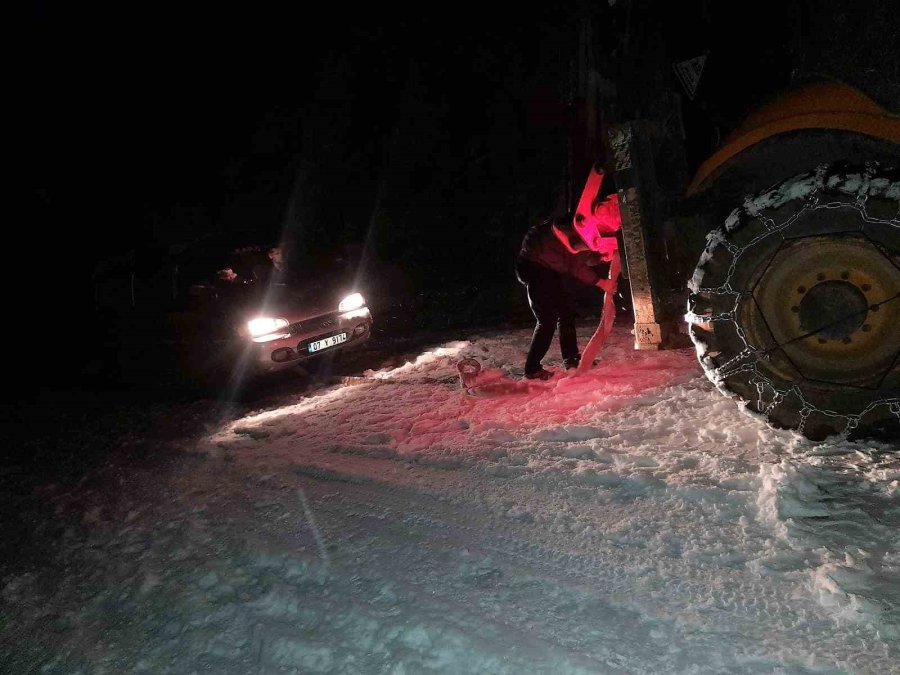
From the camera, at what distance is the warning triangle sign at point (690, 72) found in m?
2.99

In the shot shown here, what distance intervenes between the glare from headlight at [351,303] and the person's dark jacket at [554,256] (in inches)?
112

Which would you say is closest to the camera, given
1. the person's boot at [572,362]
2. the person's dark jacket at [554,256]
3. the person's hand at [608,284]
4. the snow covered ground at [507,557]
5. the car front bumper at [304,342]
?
the snow covered ground at [507,557]

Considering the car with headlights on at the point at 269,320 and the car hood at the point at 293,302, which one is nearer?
the car with headlights on at the point at 269,320

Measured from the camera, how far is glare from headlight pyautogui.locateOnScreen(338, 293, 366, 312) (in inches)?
269

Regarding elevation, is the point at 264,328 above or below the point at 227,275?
below

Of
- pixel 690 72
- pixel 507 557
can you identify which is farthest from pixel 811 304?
pixel 507 557

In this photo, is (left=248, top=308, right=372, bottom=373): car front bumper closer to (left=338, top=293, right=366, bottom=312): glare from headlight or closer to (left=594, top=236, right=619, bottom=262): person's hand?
(left=338, top=293, right=366, bottom=312): glare from headlight

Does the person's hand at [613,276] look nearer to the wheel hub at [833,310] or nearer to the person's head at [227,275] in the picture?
the wheel hub at [833,310]

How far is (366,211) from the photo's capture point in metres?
17.7

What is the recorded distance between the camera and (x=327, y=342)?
6512 millimetres

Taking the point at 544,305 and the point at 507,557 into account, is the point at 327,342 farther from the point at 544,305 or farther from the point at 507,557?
the point at 507,557

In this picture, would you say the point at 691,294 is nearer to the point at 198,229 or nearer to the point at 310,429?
the point at 310,429

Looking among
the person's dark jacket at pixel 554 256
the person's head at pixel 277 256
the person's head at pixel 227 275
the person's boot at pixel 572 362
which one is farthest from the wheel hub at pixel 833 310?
the person's head at pixel 227 275

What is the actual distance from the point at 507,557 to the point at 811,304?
6.12 ft
